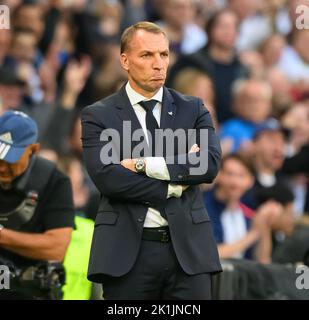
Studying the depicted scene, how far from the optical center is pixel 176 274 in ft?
18.6

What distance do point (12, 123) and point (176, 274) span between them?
66.1 inches

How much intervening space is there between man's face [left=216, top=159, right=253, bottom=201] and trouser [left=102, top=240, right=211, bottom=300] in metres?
4.13

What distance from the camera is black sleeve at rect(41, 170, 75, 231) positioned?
22.5 feet

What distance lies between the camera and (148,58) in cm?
576

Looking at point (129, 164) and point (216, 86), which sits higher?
point (216, 86)

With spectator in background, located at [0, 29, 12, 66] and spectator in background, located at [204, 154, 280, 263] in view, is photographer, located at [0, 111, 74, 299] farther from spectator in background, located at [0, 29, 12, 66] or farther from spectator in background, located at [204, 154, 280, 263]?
spectator in background, located at [0, 29, 12, 66]

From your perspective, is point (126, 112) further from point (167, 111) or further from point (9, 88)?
point (9, 88)

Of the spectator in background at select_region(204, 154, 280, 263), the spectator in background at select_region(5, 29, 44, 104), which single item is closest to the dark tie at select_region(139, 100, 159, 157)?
the spectator in background at select_region(204, 154, 280, 263)

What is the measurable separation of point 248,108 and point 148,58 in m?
6.27

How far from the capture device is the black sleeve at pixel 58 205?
22.5 ft

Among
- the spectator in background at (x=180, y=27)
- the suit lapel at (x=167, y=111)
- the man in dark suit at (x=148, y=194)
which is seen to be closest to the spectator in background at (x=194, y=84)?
the spectator in background at (x=180, y=27)

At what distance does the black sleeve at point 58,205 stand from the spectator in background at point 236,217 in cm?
283

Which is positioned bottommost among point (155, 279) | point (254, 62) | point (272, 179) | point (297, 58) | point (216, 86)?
point (155, 279)

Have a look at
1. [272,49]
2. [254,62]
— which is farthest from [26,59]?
[272,49]
